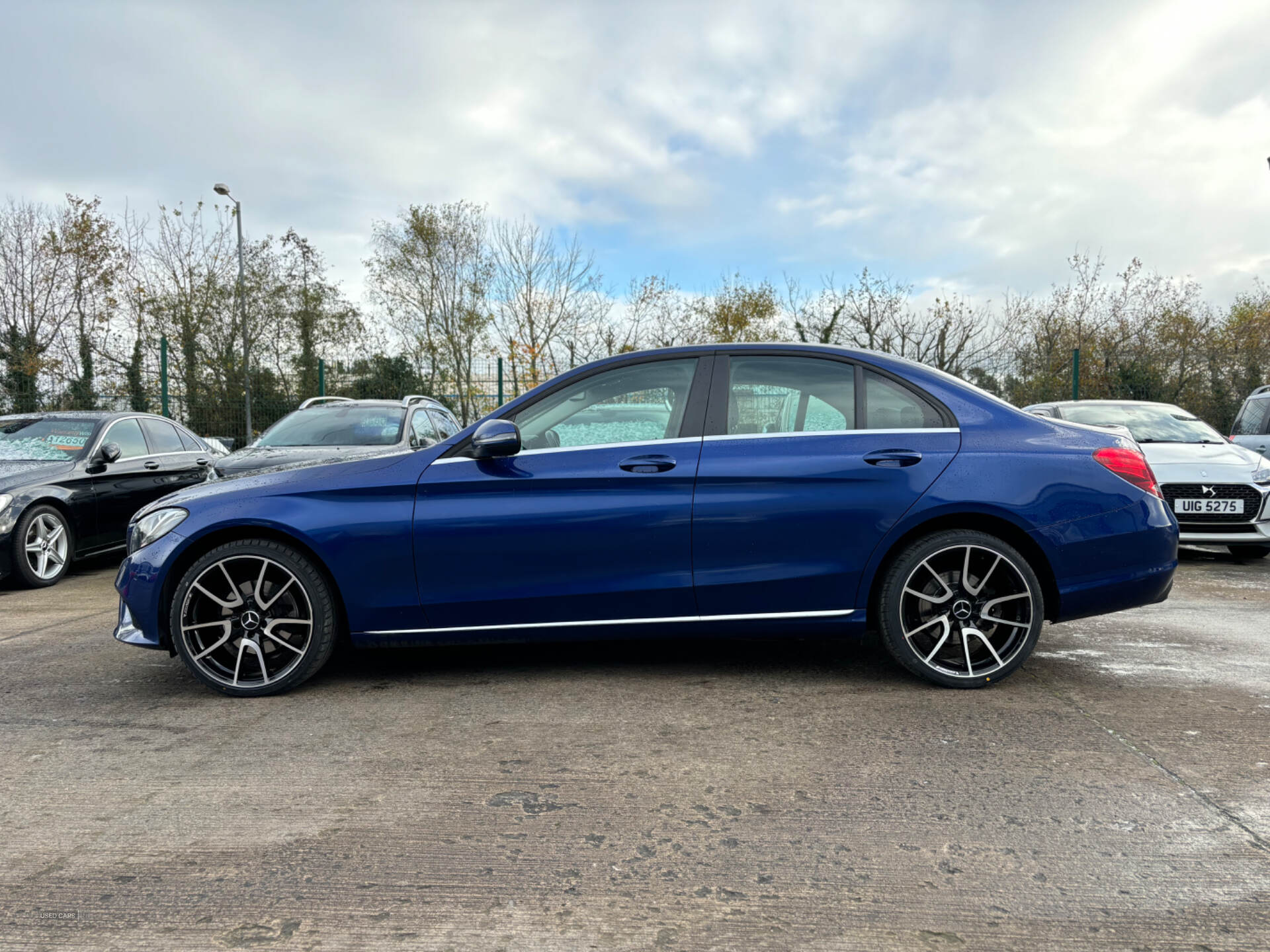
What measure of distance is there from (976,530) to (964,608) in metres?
0.36

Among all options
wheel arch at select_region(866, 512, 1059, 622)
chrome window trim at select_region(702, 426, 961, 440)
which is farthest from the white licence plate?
chrome window trim at select_region(702, 426, 961, 440)

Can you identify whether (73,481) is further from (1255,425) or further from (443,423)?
(1255,425)

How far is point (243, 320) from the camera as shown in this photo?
21531mm

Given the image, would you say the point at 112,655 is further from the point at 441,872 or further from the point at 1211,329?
the point at 1211,329

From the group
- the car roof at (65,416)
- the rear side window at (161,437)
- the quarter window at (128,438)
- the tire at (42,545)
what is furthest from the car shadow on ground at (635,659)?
the rear side window at (161,437)

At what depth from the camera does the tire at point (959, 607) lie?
3.83 meters

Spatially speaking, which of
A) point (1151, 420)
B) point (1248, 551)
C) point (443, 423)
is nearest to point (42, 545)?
point (443, 423)

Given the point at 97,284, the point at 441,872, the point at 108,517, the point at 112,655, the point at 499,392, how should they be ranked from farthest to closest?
the point at 97,284
the point at 499,392
the point at 108,517
the point at 112,655
the point at 441,872

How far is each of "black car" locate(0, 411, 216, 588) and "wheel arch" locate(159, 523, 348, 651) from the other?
4206mm

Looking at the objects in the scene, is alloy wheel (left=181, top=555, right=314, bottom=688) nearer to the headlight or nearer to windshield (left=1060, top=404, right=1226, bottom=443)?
the headlight

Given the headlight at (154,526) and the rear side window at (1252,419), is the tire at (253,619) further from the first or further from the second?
the rear side window at (1252,419)

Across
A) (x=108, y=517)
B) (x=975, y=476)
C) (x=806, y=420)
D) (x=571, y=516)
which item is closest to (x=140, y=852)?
(x=571, y=516)

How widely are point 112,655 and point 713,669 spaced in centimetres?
335

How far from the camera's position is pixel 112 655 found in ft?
15.6
